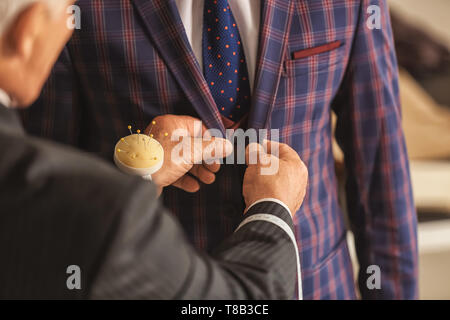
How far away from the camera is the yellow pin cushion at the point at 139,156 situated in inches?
13.4

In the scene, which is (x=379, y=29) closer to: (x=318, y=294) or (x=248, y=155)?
(x=248, y=155)

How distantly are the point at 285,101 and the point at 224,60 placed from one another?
76mm

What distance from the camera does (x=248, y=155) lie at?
0.41 metres

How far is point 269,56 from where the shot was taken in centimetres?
42

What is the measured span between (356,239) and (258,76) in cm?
29

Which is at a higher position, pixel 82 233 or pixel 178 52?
pixel 178 52

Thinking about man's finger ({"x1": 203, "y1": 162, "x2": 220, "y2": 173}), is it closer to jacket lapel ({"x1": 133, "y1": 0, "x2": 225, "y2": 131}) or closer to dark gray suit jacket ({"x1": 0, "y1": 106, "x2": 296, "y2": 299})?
jacket lapel ({"x1": 133, "y1": 0, "x2": 225, "y2": 131})

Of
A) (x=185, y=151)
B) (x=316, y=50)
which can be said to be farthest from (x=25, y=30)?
(x=316, y=50)

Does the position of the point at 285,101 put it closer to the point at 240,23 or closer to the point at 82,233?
the point at 240,23

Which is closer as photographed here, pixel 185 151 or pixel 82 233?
pixel 82 233

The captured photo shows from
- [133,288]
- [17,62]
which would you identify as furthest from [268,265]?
[17,62]

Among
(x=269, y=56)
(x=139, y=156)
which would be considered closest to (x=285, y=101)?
(x=269, y=56)

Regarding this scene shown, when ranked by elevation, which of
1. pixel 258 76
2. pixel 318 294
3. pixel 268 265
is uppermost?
pixel 258 76

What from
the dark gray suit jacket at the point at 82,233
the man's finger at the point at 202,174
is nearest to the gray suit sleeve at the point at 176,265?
the dark gray suit jacket at the point at 82,233
